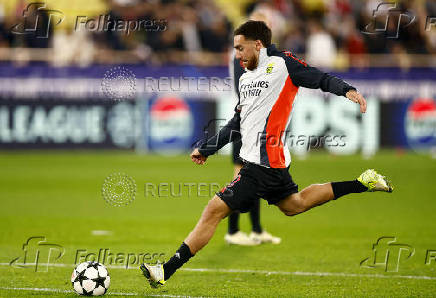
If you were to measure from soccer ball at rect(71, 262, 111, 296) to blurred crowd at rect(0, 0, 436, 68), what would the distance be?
15.1 metres

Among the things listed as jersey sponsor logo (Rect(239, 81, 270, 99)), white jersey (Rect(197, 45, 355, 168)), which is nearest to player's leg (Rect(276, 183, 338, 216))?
white jersey (Rect(197, 45, 355, 168))

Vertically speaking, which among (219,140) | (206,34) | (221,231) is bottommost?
(221,231)

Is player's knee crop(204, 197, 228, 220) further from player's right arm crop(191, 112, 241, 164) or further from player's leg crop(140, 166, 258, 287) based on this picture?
player's right arm crop(191, 112, 241, 164)

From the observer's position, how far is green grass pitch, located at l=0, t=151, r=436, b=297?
7.68m

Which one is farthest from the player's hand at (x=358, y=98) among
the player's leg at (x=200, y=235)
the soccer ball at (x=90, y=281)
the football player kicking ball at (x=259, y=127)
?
the soccer ball at (x=90, y=281)

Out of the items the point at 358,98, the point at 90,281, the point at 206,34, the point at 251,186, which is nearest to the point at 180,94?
the point at 206,34

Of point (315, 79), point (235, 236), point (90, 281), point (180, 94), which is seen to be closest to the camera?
point (90, 281)

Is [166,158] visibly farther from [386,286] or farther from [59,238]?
[386,286]

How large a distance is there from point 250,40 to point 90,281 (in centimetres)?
255

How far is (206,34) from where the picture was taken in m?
23.5

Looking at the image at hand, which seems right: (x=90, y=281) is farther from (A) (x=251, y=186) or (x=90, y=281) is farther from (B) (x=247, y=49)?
(B) (x=247, y=49)

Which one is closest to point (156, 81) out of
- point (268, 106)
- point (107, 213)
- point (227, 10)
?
point (227, 10)

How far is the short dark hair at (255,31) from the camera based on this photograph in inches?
287

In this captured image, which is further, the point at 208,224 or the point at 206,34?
the point at 206,34
